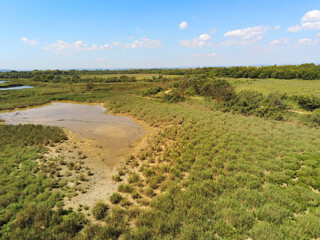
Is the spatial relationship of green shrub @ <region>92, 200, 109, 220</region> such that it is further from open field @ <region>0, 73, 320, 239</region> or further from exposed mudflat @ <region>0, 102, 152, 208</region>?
exposed mudflat @ <region>0, 102, 152, 208</region>

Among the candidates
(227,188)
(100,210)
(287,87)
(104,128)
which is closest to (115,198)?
(100,210)

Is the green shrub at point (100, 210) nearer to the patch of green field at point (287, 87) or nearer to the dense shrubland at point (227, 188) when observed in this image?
the dense shrubland at point (227, 188)

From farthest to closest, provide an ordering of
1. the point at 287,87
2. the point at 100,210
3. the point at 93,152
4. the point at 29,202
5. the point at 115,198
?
the point at 287,87, the point at 93,152, the point at 115,198, the point at 29,202, the point at 100,210

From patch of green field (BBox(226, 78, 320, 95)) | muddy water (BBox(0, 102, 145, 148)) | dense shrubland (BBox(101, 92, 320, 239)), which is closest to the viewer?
dense shrubland (BBox(101, 92, 320, 239))

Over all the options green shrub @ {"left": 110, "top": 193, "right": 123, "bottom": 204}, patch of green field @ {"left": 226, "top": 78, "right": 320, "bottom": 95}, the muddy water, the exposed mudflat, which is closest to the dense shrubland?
green shrub @ {"left": 110, "top": 193, "right": 123, "bottom": 204}

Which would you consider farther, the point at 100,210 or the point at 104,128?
the point at 104,128

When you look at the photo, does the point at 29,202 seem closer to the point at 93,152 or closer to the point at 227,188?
the point at 93,152

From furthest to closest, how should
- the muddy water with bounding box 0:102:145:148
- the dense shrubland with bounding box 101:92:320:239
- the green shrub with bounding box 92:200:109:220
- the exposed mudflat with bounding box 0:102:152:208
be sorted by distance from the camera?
the muddy water with bounding box 0:102:145:148, the exposed mudflat with bounding box 0:102:152:208, the green shrub with bounding box 92:200:109:220, the dense shrubland with bounding box 101:92:320:239

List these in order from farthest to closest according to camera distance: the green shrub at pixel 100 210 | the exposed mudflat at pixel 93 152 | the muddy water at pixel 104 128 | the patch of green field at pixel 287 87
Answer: the patch of green field at pixel 287 87, the muddy water at pixel 104 128, the exposed mudflat at pixel 93 152, the green shrub at pixel 100 210

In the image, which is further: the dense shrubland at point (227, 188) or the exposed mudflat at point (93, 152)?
the exposed mudflat at point (93, 152)

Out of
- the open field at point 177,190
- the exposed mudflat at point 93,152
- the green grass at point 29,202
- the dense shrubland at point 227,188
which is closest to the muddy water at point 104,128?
the exposed mudflat at point 93,152
